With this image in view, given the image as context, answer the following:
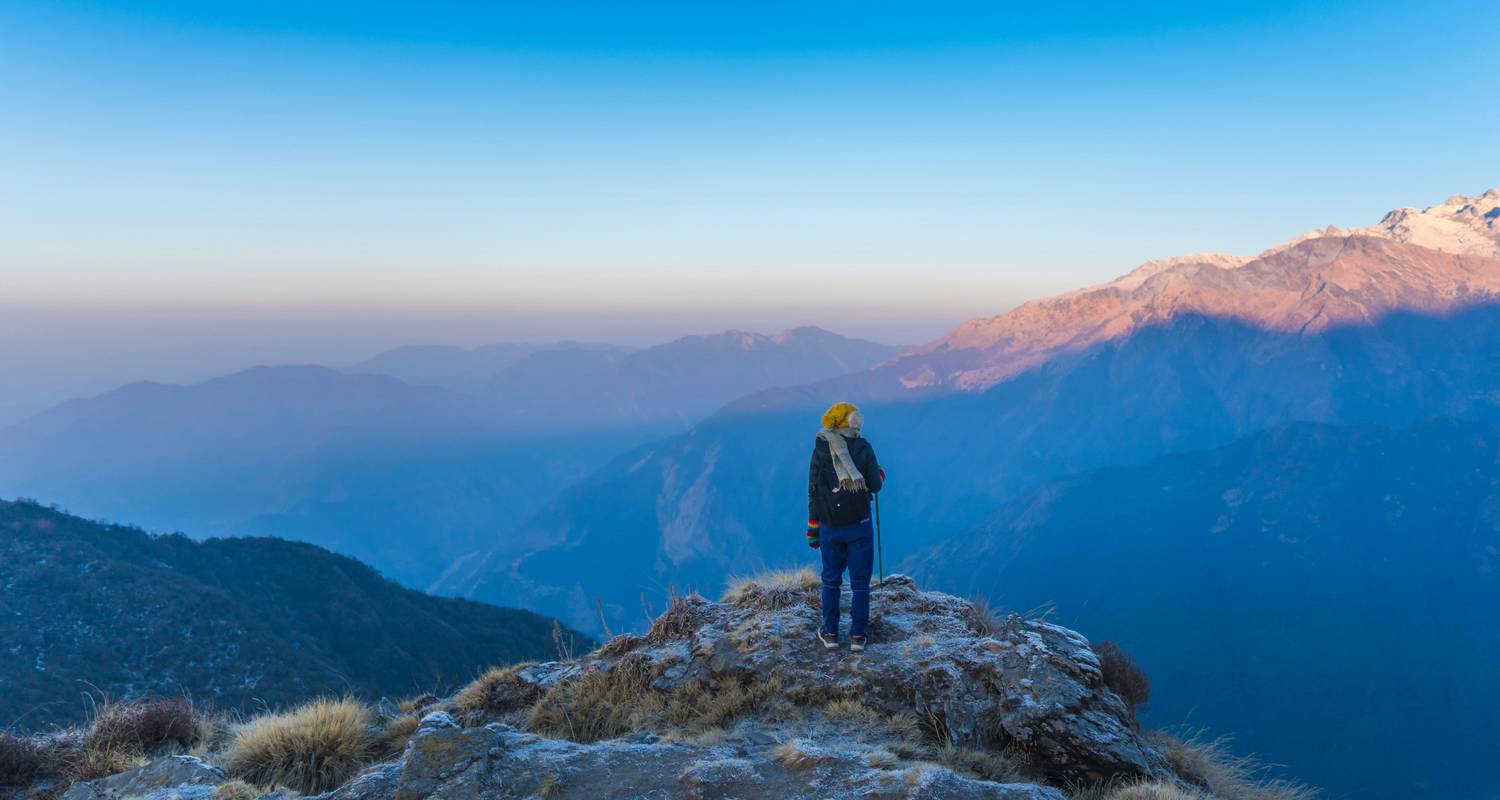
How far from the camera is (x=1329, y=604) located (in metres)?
148

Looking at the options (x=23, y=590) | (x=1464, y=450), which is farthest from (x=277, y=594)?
(x=1464, y=450)

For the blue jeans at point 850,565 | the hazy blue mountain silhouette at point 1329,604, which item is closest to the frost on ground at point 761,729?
the blue jeans at point 850,565

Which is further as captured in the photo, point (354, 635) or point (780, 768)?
point (354, 635)

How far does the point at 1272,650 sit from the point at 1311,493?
238 feet

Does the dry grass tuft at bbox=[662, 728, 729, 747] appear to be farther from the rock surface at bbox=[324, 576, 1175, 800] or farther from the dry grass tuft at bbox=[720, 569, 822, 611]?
the dry grass tuft at bbox=[720, 569, 822, 611]

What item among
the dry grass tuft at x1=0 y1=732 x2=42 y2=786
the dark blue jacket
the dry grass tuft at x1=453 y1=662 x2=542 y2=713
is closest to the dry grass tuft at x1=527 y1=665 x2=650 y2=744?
the dry grass tuft at x1=453 y1=662 x2=542 y2=713

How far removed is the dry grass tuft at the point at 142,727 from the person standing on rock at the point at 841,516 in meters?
8.33

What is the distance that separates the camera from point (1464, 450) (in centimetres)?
19138

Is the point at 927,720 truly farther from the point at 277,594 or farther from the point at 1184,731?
Result: the point at 277,594

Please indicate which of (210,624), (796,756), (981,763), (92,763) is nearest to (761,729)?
(796,756)

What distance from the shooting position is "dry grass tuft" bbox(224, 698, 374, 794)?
26.3 feet

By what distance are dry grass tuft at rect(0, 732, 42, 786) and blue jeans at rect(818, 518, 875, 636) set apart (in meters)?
9.32

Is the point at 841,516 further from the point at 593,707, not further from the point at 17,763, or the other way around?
the point at 17,763

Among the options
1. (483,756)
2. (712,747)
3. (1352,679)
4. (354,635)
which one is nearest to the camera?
(483,756)
